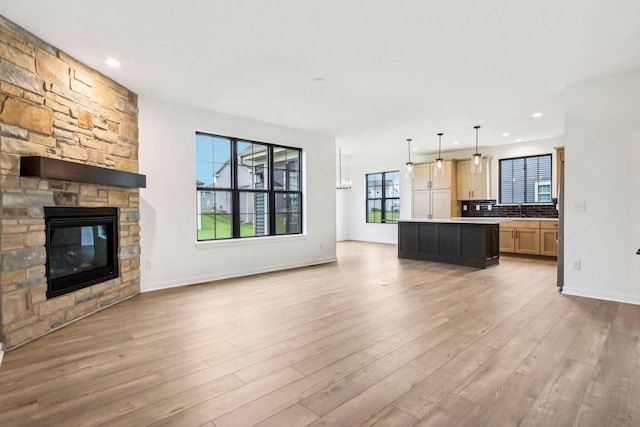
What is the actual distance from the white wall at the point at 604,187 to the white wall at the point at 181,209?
434 centimetres

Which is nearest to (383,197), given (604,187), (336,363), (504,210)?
(504,210)

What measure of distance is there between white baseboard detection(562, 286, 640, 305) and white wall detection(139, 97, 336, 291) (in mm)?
4273

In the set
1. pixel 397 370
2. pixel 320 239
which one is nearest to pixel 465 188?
pixel 320 239

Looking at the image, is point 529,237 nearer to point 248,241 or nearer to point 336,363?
point 248,241

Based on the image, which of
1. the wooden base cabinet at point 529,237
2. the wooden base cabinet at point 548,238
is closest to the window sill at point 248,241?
the wooden base cabinet at point 529,237

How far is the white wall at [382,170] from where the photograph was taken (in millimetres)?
8102

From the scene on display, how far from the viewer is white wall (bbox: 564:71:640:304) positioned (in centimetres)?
387

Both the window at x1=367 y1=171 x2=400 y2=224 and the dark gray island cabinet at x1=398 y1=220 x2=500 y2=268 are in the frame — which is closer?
the dark gray island cabinet at x1=398 y1=220 x2=500 y2=268

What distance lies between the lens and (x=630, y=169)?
3.86 meters

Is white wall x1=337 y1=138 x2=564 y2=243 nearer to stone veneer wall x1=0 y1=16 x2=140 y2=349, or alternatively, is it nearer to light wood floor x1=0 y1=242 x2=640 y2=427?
light wood floor x1=0 y1=242 x2=640 y2=427

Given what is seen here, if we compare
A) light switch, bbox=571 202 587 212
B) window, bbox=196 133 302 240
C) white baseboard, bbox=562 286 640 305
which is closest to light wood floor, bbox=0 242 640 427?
white baseboard, bbox=562 286 640 305

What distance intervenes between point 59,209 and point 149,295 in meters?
1.61

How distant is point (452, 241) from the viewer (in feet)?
21.8

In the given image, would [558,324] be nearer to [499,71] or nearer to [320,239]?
[499,71]
